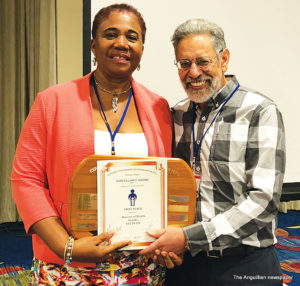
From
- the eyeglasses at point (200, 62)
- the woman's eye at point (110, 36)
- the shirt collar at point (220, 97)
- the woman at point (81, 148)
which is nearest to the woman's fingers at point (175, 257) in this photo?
the woman at point (81, 148)

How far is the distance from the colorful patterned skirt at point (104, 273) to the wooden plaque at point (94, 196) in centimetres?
15

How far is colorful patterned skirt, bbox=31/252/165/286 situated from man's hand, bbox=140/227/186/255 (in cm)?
12

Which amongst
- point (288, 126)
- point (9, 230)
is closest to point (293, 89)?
point (288, 126)

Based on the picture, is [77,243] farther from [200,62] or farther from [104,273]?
[200,62]

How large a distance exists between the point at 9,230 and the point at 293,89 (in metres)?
3.07

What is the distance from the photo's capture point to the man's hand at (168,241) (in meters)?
1.11

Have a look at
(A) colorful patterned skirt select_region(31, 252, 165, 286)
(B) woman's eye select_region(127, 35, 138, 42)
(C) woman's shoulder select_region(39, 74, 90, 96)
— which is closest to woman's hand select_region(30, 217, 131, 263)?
(A) colorful patterned skirt select_region(31, 252, 165, 286)

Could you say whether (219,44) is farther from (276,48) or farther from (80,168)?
(276,48)

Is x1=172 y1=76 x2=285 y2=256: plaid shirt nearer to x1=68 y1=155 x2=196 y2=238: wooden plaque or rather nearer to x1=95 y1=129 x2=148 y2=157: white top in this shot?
x1=68 y1=155 x2=196 y2=238: wooden plaque

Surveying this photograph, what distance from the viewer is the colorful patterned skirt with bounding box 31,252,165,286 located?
3.91ft

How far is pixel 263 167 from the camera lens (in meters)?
1.18

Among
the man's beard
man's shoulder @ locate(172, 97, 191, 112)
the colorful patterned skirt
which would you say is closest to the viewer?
the colorful patterned skirt

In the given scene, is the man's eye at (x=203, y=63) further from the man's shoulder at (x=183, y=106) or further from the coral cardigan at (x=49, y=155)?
the coral cardigan at (x=49, y=155)

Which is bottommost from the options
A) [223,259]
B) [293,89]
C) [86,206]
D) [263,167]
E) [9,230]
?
[9,230]
